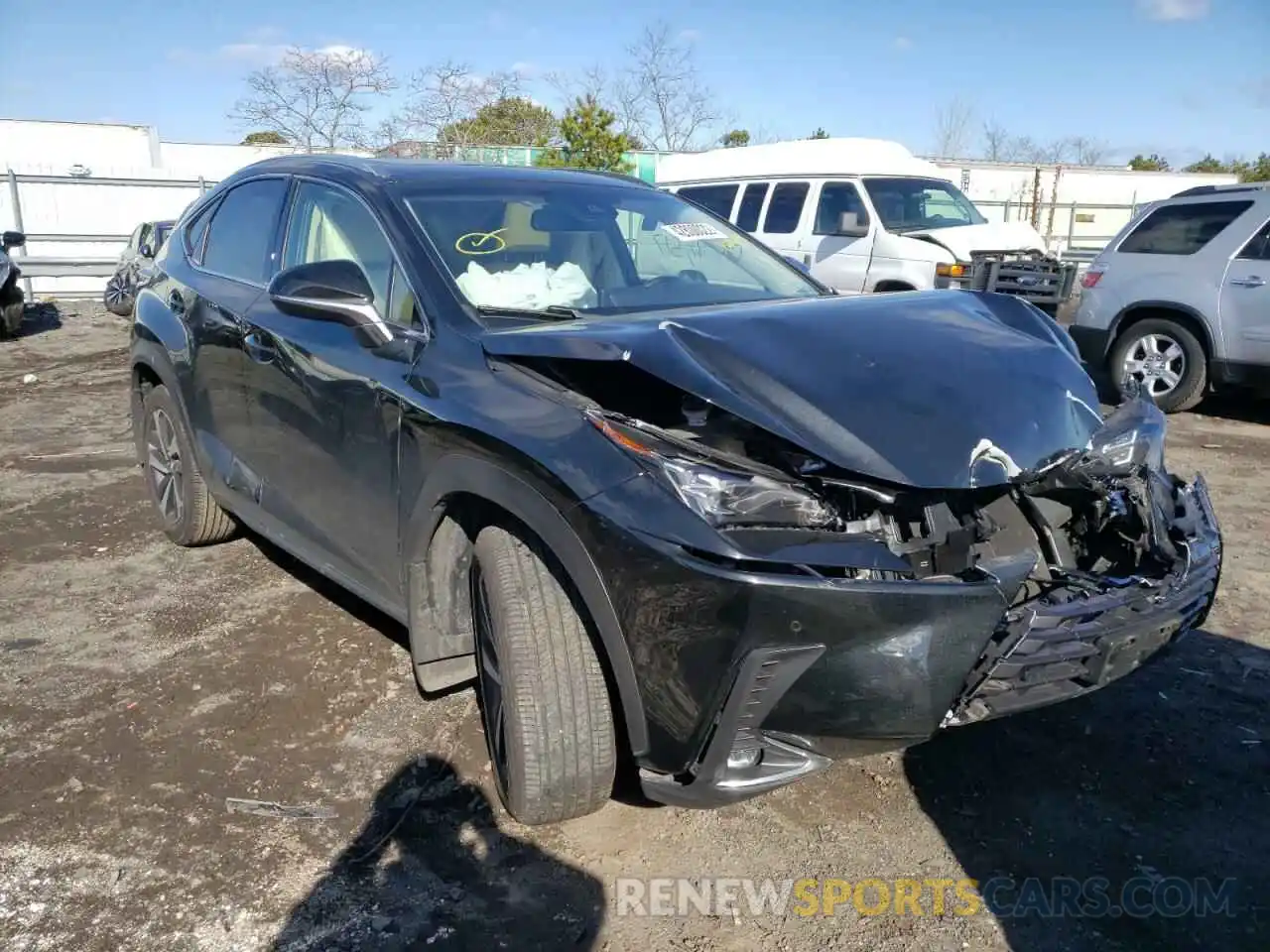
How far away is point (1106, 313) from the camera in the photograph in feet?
27.0

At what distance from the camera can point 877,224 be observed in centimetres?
1007

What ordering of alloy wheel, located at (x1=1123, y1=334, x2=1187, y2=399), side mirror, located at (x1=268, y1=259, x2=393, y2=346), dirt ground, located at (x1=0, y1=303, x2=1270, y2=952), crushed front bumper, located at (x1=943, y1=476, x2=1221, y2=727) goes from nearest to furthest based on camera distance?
crushed front bumper, located at (x1=943, y1=476, x2=1221, y2=727) < dirt ground, located at (x1=0, y1=303, x2=1270, y2=952) < side mirror, located at (x1=268, y1=259, x2=393, y2=346) < alloy wheel, located at (x1=1123, y1=334, x2=1187, y2=399)

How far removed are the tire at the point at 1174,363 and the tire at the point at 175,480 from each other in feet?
21.9

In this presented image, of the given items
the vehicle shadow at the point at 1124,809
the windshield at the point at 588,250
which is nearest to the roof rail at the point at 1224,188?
the vehicle shadow at the point at 1124,809

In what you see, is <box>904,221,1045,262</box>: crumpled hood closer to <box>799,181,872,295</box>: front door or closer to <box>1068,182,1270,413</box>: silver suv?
<box>799,181,872,295</box>: front door

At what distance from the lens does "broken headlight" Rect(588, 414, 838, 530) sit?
2.11 meters

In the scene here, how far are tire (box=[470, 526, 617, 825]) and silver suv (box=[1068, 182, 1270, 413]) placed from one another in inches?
236

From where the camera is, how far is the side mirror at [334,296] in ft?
9.36

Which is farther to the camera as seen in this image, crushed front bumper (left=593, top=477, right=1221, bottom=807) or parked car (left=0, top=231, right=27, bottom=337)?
parked car (left=0, top=231, right=27, bottom=337)

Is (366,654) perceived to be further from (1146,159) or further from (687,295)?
(1146,159)

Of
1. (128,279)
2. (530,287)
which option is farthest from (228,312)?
(128,279)

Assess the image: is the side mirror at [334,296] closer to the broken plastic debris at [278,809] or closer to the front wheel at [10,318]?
the broken plastic debris at [278,809]

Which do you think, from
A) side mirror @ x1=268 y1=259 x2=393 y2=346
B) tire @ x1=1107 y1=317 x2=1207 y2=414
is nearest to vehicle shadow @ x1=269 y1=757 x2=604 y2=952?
side mirror @ x1=268 y1=259 x2=393 y2=346

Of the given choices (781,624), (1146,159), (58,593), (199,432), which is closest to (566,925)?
(781,624)
